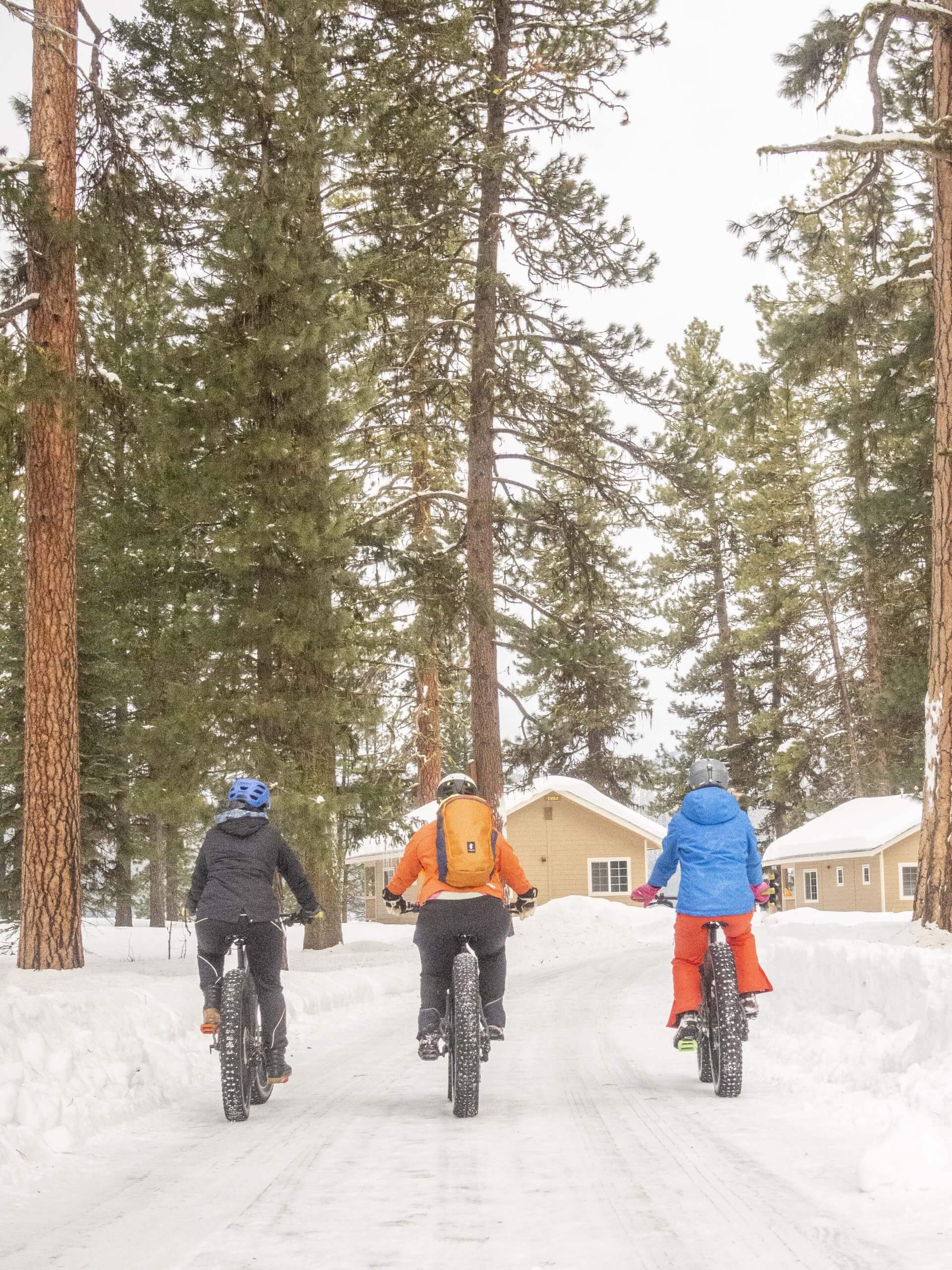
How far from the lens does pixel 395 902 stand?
27.2 ft

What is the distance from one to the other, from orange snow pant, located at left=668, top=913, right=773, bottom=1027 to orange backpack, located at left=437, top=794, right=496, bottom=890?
4.43ft

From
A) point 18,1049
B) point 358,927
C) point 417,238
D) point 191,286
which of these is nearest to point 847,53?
point 191,286

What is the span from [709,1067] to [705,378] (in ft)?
154

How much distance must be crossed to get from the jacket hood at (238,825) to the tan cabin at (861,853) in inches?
1375

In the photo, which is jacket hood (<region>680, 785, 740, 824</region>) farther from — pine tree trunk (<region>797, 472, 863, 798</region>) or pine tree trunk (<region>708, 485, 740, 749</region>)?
pine tree trunk (<region>708, 485, 740, 749</region>)

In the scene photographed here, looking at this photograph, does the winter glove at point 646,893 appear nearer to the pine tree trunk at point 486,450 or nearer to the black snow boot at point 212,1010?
the black snow boot at point 212,1010

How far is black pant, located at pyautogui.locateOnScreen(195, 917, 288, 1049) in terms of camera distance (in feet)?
25.3

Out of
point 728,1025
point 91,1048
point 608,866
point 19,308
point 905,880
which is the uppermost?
point 19,308

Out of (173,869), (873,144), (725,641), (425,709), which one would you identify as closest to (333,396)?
(873,144)

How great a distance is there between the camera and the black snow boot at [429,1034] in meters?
7.66

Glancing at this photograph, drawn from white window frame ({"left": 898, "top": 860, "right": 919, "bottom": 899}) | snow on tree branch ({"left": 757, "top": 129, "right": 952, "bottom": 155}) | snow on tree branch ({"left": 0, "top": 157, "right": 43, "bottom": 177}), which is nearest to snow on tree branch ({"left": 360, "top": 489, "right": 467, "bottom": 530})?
Answer: snow on tree branch ({"left": 0, "top": 157, "right": 43, "bottom": 177})

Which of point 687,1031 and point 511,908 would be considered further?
point 511,908

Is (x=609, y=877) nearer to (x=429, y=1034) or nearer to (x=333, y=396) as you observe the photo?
(x=333, y=396)

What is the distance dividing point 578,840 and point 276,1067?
3897cm
